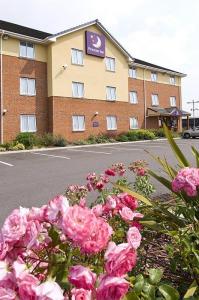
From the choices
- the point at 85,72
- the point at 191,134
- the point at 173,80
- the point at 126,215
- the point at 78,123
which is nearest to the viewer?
the point at 126,215

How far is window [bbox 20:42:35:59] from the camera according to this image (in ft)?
94.5

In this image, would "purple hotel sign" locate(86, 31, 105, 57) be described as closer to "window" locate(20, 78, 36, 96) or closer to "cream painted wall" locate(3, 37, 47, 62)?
"cream painted wall" locate(3, 37, 47, 62)

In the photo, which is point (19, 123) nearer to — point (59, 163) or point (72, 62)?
point (72, 62)

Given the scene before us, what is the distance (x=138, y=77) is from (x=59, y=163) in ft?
81.3

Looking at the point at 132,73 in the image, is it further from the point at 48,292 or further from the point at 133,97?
the point at 48,292

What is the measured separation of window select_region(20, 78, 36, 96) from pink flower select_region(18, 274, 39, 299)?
28.2 metres

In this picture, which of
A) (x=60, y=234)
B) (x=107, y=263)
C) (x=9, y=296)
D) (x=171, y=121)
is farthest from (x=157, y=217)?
(x=171, y=121)

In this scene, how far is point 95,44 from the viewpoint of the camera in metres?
33.6

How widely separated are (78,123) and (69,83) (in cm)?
348

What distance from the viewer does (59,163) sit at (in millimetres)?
17500

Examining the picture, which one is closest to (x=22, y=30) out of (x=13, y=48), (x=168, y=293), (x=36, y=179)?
(x=13, y=48)

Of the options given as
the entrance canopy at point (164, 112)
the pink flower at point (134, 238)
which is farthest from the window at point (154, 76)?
the pink flower at point (134, 238)

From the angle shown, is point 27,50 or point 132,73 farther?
point 132,73

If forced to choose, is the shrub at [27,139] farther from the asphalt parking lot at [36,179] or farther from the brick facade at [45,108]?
the asphalt parking lot at [36,179]
